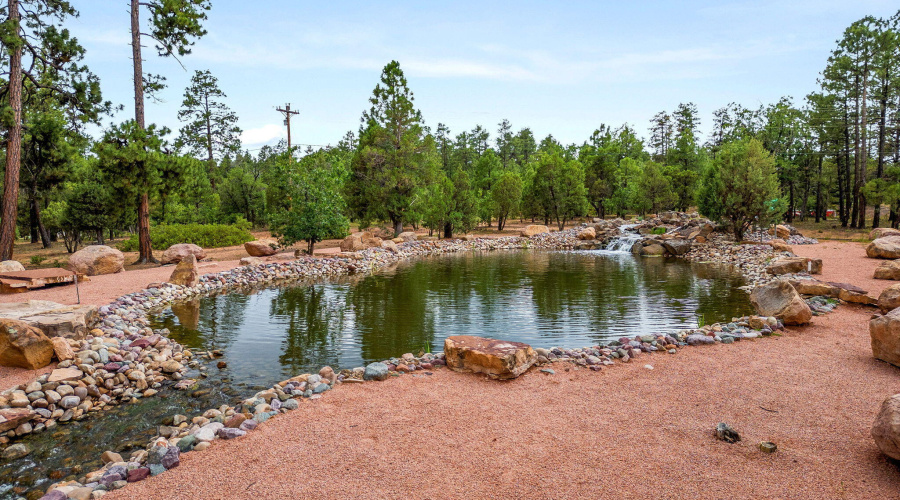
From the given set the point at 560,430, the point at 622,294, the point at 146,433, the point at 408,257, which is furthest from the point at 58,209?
the point at 560,430

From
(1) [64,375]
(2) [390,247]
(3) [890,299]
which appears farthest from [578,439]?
(2) [390,247]

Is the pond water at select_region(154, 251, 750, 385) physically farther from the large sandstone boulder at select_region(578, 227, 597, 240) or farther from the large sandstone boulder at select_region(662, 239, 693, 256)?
the large sandstone boulder at select_region(578, 227, 597, 240)

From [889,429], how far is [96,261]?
20.0 meters

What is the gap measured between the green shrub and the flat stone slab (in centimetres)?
1668

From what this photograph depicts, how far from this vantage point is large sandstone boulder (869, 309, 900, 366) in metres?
6.38

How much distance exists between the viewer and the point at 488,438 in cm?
488

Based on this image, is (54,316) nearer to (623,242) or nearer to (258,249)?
(258,249)

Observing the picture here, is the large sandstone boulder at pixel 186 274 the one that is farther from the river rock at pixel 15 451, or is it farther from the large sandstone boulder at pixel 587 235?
the large sandstone boulder at pixel 587 235

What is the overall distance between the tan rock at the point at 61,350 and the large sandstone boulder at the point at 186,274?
23.3 feet

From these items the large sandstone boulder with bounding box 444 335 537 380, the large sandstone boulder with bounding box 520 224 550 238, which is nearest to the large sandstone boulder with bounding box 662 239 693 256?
the large sandstone boulder with bounding box 520 224 550 238

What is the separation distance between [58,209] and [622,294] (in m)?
30.8

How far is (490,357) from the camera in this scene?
6.75m

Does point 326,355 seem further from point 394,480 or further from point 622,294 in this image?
point 622,294

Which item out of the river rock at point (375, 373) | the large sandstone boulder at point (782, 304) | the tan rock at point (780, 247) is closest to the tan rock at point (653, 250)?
the tan rock at point (780, 247)
